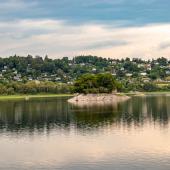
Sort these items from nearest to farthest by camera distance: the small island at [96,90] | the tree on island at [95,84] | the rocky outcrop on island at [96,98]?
the rocky outcrop on island at [96,98], the small island at [96,90], the tree on island at [95,84]

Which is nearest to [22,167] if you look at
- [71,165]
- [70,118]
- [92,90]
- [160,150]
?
[71,165]

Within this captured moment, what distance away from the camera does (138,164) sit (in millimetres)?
46219

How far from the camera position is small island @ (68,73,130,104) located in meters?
164

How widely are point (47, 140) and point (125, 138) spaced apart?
32.5 feet

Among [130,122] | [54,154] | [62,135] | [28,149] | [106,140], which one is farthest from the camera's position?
[130,122]

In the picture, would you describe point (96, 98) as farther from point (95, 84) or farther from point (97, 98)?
point (95, 84)

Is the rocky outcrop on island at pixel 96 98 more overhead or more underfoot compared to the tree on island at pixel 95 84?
more underfoot

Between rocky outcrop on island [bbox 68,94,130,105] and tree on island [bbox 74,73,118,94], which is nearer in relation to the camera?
rocky outcrop on island [bbox 68,94,130,105]

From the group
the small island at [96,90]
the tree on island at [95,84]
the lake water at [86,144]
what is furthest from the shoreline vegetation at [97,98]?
the lake water at [86,144]

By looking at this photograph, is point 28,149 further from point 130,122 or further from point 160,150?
point 130,122

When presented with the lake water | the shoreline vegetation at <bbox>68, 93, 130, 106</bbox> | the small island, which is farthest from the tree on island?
the lake water

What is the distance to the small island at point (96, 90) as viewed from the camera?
16412 cm

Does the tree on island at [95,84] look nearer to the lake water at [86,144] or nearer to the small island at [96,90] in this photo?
the small island at [96,90]

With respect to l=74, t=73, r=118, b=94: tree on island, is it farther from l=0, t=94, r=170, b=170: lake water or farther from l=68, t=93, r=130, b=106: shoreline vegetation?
l=0, t=94, r=170, b=170: lake water
